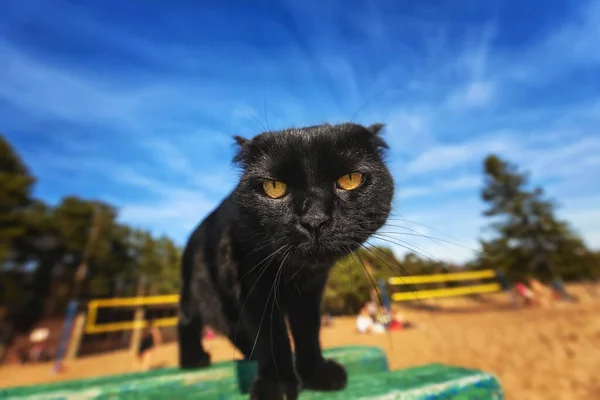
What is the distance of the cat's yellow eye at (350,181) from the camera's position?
0.82 metres

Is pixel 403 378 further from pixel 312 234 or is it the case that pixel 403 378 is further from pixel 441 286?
pixel 441 286

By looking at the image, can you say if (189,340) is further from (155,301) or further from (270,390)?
(155,301)

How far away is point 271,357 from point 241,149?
0.66m

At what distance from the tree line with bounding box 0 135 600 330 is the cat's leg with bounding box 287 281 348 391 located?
20.4 ft

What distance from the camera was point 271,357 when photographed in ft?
2.88

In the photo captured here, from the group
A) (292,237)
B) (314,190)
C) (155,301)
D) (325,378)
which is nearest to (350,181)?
(314,190)

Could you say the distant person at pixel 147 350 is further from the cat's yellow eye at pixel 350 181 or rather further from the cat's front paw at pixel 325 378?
the cat's yellow eye at pixel 350 181

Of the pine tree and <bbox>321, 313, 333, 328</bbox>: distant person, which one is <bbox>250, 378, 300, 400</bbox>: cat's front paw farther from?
the pine tree

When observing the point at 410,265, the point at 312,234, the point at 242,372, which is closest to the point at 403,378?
the point at 410,265

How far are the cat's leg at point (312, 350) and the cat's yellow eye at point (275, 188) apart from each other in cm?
40

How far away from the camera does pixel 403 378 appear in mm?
1008

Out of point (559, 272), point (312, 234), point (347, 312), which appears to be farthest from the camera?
point (559, 272)

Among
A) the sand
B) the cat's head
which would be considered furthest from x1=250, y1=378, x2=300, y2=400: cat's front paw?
the cat's head

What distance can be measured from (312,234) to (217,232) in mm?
527
